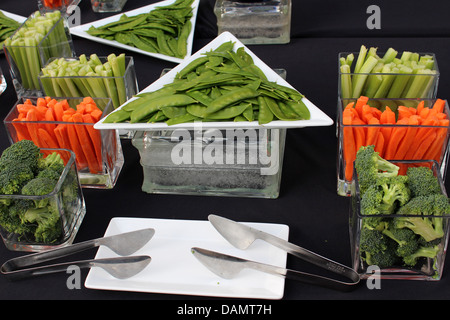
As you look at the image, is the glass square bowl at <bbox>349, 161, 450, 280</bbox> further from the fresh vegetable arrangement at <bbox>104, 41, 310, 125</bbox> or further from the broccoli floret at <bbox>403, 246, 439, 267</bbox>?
the fresh vegetable arrangement at <bbox>104, 41, 310, 125</bbox>

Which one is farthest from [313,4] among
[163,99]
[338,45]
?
[163,99]

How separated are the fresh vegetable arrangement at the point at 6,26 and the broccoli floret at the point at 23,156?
1165 mm

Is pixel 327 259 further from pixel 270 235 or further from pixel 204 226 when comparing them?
pixel 204 226

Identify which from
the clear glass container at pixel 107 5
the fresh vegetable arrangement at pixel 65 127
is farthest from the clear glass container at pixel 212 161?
the clear glass container at pixel 107 5

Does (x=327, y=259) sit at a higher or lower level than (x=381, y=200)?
lower

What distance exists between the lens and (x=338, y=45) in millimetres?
2314

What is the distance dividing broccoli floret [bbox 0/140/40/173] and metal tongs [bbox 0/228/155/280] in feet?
0.74

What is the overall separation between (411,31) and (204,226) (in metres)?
1.48

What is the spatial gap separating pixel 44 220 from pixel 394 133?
2.97ft

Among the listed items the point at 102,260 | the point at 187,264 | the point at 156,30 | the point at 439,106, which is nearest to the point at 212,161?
the point at 187,264

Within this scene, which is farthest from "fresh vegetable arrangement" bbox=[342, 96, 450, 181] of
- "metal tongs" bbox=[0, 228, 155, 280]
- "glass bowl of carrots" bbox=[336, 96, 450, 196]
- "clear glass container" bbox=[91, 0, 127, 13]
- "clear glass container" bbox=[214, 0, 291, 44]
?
"clear glass container" bbox=[91, 0, 127, 13]

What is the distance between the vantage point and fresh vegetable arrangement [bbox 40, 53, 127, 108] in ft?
5.69

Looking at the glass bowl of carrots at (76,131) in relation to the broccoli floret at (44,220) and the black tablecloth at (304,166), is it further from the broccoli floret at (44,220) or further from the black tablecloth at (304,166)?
the broccoli floret at (44,220)

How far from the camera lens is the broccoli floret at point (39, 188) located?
50.3 inches
